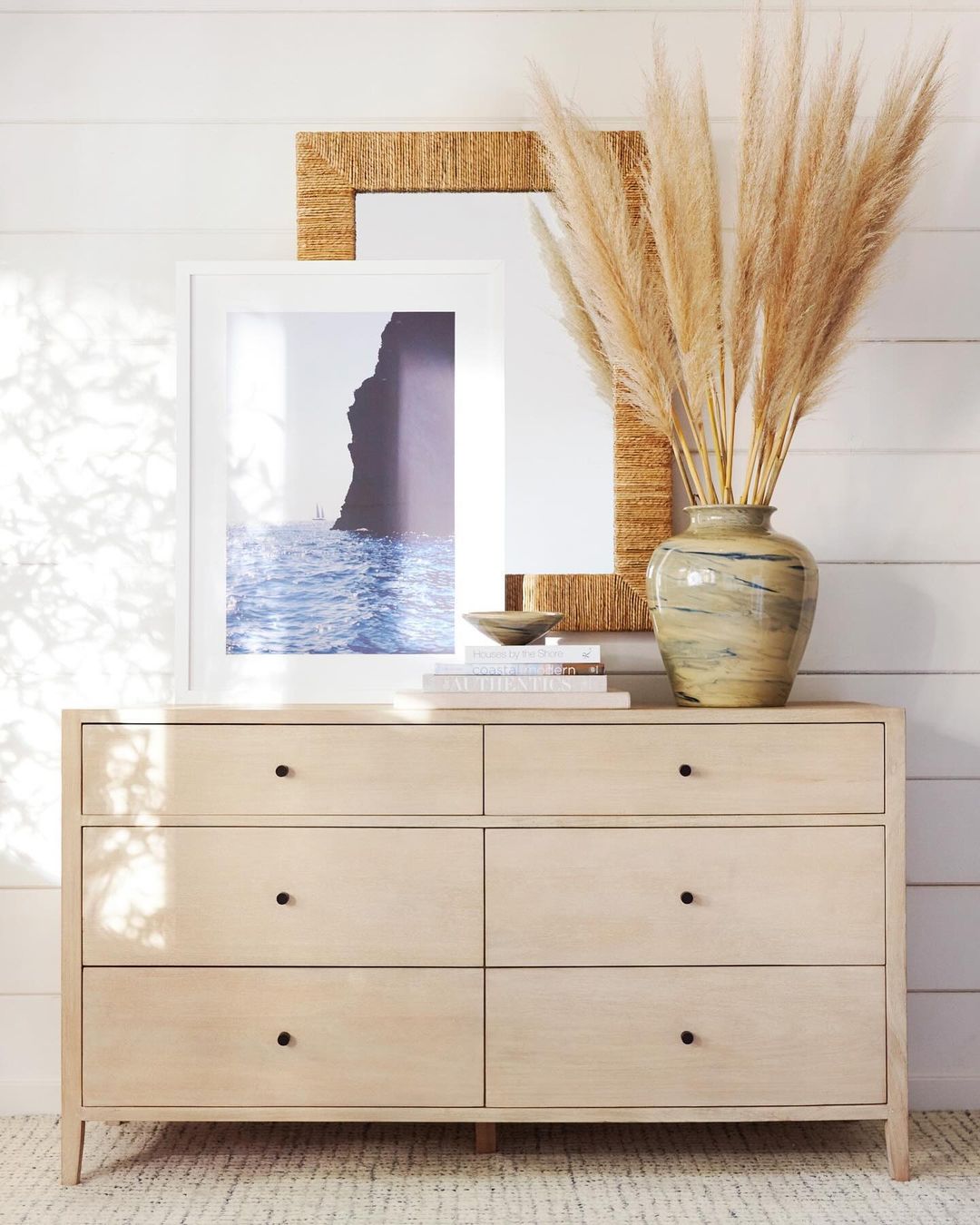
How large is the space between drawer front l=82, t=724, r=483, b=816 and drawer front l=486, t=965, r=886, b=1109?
11.6 inches

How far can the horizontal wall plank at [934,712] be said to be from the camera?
74.7 inches

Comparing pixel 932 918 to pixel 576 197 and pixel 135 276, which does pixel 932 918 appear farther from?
pixel 135 276

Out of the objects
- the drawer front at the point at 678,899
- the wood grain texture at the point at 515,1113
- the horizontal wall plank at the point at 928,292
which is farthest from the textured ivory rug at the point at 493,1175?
the horizontal wall plank at the point at 928,292

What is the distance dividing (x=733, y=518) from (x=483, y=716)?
0.51 meters

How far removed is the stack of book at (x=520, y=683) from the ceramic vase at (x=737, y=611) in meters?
0.14

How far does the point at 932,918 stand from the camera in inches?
74.5

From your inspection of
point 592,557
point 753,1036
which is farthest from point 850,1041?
point 592,557

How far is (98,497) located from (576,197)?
1004mm

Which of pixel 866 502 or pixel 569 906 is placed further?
pixel 866 502

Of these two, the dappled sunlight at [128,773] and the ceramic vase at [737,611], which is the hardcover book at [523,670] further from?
the dappled sunlight at [128,773]

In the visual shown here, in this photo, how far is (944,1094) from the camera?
1.87 metres

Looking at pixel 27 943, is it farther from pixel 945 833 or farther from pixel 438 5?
pixel 438 5

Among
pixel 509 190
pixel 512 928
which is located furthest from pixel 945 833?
pixel 509 190

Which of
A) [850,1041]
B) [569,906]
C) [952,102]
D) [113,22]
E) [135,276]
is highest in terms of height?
[113,22]
